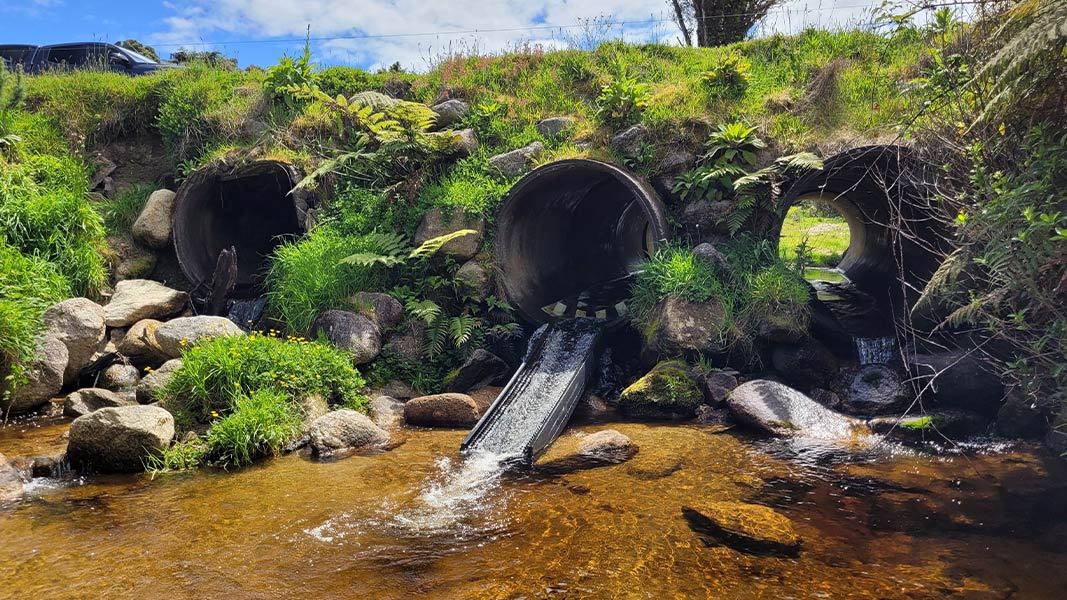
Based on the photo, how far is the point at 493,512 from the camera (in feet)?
17.5

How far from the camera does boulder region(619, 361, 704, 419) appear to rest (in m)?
8.05

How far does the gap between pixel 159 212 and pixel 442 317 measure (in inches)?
244

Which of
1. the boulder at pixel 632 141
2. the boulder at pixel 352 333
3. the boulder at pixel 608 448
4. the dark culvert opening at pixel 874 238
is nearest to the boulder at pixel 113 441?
the boulder at pixel 352 333

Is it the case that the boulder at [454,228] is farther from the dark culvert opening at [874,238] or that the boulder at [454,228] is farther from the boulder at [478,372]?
the dark culvert opening at [874,238]

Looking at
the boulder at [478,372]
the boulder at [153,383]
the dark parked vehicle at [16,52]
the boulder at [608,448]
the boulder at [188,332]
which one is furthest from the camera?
the dark parked vehicle at [16,52]

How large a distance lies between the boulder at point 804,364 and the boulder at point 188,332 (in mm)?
6694

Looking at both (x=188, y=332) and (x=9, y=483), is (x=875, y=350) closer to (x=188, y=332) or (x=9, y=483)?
(x=188, y=332)

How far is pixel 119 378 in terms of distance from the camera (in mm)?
8836

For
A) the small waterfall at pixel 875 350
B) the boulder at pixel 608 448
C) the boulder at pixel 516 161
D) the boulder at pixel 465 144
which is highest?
the boulder at pixel 465 144

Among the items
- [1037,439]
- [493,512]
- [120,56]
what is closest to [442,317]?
[493,512]

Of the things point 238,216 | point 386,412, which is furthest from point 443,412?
point 238,216

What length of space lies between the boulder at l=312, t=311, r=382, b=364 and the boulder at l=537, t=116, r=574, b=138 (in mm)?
5111

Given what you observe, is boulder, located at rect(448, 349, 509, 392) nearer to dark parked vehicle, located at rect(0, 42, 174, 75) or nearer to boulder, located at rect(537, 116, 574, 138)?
boulder, located at rect(537, 116, 574, 138)

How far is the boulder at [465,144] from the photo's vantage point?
473 inches
